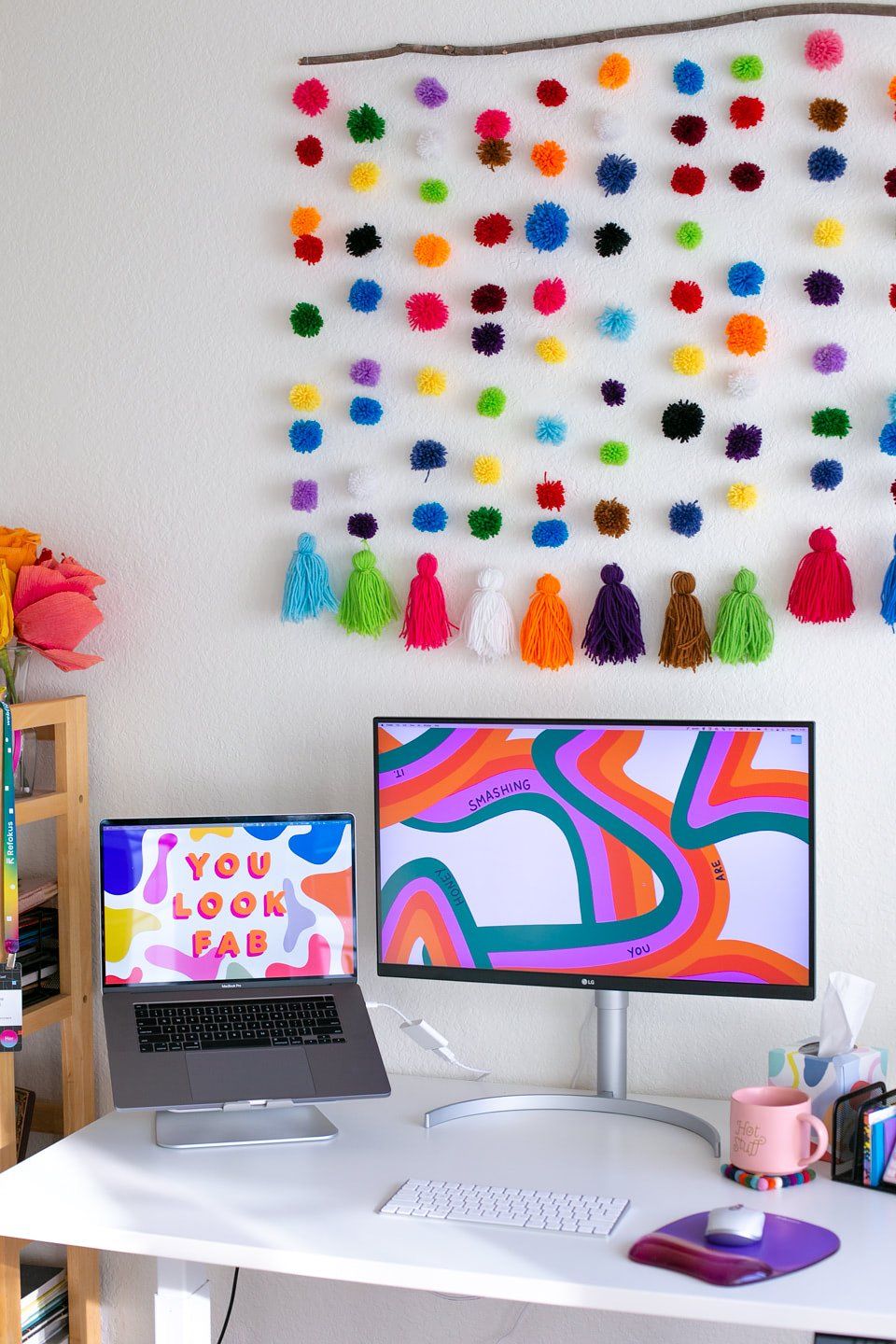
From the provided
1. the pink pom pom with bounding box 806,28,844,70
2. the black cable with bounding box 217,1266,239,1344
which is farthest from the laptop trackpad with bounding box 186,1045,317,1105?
the pink pom pom with bounding box 806,28,844,70

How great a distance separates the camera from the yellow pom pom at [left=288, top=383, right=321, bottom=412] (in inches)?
77.2

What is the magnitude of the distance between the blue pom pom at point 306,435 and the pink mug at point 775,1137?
3.64 feet

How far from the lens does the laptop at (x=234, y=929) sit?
69.1 inches

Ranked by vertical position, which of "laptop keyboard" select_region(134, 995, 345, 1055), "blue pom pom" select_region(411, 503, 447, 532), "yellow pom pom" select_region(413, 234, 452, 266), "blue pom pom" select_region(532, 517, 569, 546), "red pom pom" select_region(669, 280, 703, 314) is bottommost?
"laptop keyboard" select_region(134, 995, 345, 1055)

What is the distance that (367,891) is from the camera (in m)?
2.00

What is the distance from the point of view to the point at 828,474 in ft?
5.77

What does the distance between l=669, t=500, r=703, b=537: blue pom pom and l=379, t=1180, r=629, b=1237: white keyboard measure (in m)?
0.89

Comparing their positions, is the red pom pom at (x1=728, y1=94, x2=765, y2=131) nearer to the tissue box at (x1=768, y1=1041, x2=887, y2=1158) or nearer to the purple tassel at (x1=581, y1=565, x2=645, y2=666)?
the purple tassel at (x1=581, y1=565, x2=645, y2=666)

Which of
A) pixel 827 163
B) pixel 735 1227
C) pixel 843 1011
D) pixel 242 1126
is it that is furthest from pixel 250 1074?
pixel 827 163

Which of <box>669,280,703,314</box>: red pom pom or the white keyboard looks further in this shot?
<box>669,280,703,314</box>: red pom pom

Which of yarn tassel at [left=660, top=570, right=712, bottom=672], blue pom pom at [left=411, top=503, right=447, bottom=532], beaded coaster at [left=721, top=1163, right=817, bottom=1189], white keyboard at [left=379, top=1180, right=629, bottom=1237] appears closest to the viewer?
white keyboard at [left=379, top=1180, right=629, bottom=1237]

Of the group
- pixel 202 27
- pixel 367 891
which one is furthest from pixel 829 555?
pixel 202 27

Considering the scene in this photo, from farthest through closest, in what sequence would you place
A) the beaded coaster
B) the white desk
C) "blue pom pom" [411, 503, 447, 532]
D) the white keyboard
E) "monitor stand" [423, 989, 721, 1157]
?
"blue pom pom" [411, 503, 447, 532]
"monitor stand" [423, 989, 721, 1157]
the beaded coaster
the white keyboard
the white desk

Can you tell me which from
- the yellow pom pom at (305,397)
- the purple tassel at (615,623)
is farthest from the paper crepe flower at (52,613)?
the purple tassel at (615,623)
